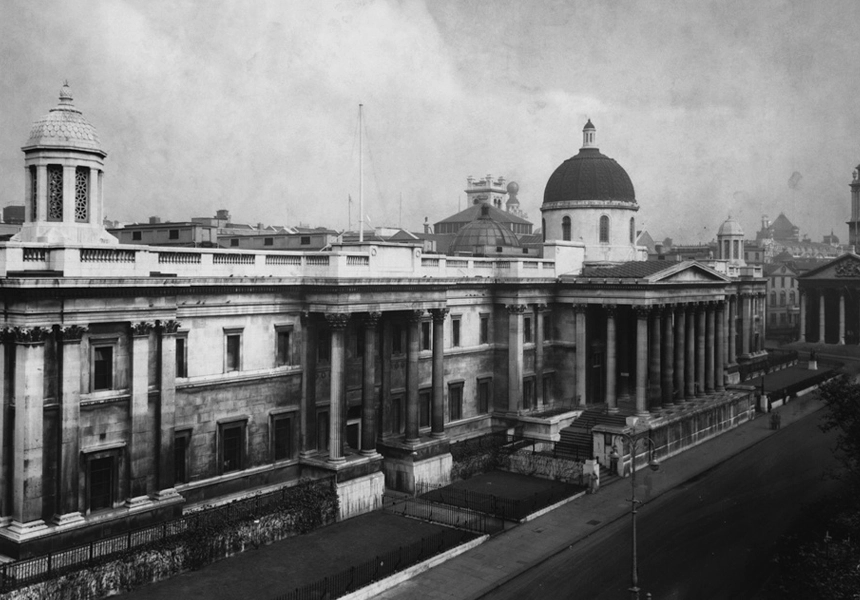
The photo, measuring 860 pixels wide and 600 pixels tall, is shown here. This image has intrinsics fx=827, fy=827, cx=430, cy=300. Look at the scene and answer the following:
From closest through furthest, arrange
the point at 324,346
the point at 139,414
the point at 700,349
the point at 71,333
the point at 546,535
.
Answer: the point at 71,333
the point at 139,414
the point at 546,535
the point at 324,346
the point at 700,349

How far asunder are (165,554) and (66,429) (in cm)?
604

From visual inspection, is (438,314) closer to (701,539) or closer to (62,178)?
(701,539)

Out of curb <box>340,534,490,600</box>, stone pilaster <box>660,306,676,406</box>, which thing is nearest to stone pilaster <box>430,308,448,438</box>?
curb <box>340,534,490,600</box>

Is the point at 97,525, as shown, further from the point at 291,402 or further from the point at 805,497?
the point at 805,497

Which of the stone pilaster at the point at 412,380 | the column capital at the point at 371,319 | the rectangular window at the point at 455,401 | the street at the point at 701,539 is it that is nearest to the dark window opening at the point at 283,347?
the column capital at the point at 371,319

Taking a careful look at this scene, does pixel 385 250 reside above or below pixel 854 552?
above

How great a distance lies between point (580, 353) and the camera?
56.9 m

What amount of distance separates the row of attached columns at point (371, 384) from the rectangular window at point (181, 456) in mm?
6841

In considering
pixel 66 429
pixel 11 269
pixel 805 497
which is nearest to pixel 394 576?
pixel 66 429

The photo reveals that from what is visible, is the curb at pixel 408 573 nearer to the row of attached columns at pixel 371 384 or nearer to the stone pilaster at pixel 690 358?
the row of attached columns at pixel 371 384

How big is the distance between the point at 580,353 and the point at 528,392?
178 inches

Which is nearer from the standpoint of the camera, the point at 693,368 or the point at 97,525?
the point at 97,525

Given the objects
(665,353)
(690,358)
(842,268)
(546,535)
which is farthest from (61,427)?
(842,268)

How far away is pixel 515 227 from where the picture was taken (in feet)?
427
